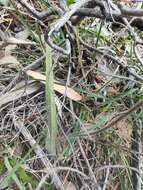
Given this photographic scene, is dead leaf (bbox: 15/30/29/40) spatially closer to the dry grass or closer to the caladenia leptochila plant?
the dry grass

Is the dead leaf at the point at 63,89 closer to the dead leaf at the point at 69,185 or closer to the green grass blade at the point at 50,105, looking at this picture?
the green grass blade at the point at 50,105

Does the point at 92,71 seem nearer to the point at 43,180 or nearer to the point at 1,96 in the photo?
the point at 1,96

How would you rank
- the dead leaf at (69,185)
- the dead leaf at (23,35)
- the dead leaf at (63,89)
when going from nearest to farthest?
the dead leaf at (69,185) < the dead leaf at (63,89) < the dead leaf at (23,35)

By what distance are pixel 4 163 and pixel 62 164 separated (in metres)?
0.14

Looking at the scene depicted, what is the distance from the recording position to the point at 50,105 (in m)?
1.11

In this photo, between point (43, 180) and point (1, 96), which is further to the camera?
point (1, 96)

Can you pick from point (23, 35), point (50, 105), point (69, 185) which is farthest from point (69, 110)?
point (23, 35)

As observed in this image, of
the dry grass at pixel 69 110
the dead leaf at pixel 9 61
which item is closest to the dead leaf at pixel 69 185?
the dry grass at pixel 69 110

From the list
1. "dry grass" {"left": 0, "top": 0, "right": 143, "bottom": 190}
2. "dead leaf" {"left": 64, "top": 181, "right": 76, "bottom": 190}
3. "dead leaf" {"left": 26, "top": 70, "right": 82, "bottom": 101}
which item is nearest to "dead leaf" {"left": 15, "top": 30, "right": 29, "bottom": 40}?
"dry grass" {"left": 0, "top": 0, "right": 143, "bottom": 190}

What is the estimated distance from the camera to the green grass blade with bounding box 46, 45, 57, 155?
1.07 m

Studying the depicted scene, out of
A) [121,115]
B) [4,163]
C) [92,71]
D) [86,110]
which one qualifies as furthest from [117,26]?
[4,163]

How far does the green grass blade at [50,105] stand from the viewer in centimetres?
107

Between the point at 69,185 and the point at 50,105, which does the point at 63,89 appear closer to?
the point at 50,105

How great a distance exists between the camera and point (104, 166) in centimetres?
105
